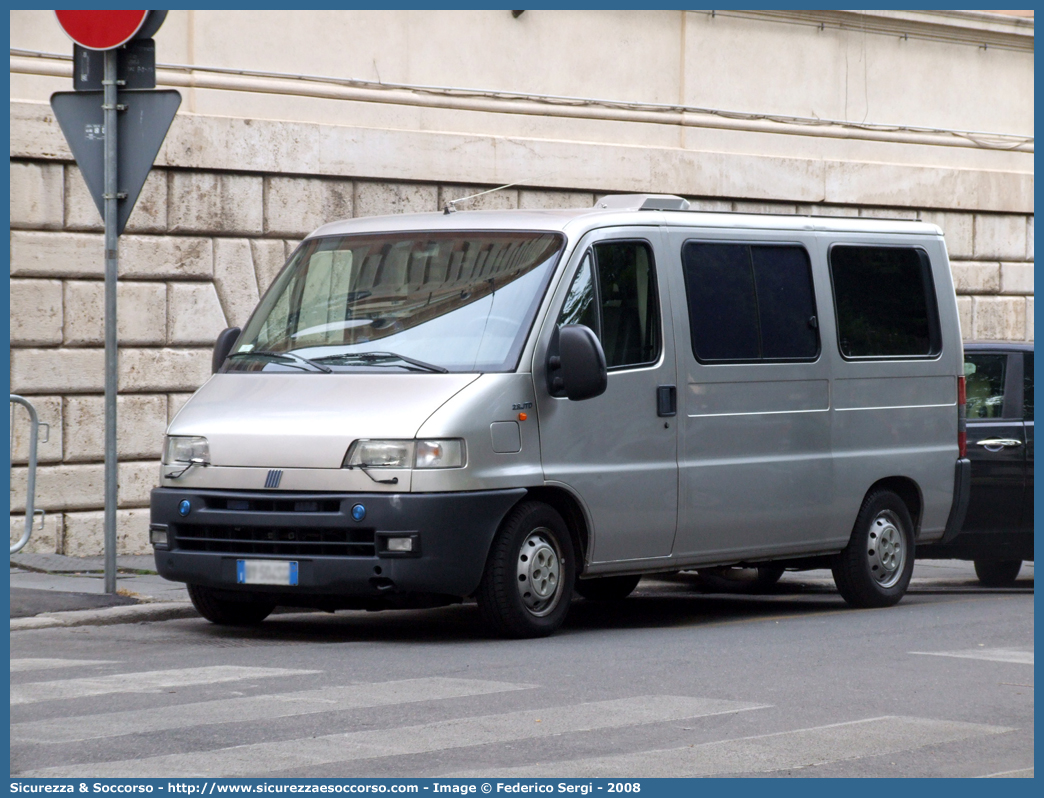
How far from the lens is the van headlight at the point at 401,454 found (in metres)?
8.70

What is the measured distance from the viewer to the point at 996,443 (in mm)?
12625

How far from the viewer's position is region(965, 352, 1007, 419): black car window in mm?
12820

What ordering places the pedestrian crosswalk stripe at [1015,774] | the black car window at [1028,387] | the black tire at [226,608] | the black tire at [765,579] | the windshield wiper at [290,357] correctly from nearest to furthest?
the pedestrian crosswalk stripe at [1015,774] → the windshield wiper at [290,357] → the black tire at [226,608] → the black car window at [1028,387] → the black tire at [765,579]

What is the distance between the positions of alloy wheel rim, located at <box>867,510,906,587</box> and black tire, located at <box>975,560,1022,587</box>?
2.34m

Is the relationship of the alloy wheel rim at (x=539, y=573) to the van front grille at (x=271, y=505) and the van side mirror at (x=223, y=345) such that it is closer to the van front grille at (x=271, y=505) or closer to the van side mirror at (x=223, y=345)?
the van front grille at (x=271, y=505)


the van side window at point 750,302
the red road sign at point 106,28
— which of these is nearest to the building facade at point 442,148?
the red road sign at point 106,28

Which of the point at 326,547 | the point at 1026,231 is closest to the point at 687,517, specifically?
the point at 326,547

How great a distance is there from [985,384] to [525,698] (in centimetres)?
675

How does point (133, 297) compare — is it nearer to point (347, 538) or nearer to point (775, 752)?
point (347, 538)

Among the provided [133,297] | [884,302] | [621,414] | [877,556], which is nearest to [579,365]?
[621,414]

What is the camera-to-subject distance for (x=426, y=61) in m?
15.6

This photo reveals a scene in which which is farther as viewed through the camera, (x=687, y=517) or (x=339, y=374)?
(x=687, y=517)
